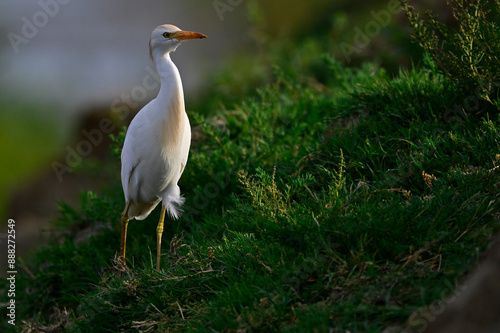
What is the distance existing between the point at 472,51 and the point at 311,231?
6.38ft

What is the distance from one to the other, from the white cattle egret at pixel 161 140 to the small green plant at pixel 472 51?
5.63ft

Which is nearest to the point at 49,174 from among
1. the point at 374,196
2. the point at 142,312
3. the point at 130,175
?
the point at 130,175

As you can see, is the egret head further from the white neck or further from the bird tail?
the bird tail

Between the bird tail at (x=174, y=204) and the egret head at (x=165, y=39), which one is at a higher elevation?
the egret head at (x=165, y=39)

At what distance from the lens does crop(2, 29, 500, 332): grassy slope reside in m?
2.69

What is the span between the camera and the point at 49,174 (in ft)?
28.6

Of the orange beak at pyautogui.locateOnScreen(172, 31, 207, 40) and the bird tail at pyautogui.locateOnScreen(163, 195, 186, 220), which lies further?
the bird tail at pyautogui.locateOnScreen(163, 195, 186, 220)

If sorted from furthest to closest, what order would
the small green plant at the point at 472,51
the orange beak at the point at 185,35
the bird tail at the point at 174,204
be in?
1. the bird tail at the point at 174,204
2. the orange beak at the point at 185,35
3. the small green plant at the point at 472,51

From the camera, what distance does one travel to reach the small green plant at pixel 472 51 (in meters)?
3.76

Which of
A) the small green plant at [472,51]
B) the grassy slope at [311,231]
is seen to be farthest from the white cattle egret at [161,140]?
the small green plant at [472,51]

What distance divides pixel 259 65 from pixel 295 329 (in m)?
6.57

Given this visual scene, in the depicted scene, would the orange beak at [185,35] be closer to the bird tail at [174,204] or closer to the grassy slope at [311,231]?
the grassy slope at [311,231]

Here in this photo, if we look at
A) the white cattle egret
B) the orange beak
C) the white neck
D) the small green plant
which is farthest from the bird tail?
the small green plant

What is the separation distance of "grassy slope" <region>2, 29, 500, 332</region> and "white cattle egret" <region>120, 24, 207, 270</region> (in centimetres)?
42
